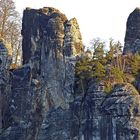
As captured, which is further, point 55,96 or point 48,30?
point 48,30

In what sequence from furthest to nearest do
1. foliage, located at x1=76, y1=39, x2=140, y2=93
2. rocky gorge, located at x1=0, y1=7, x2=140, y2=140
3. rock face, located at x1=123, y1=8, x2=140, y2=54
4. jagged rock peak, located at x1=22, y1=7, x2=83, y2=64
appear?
rock face, located at x1=123, y1=8, x2=140, y2=54, jagged rock peak, located at x1=22, y1=7, x2=83, y2=64, foliage, located at x1=76, y1=39, x2=140, y2=93, rocky gorge, located at x1=0, y1=7, x2=140, y2=140

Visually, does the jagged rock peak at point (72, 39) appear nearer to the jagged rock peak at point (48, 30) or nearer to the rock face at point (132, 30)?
the jagged rock peak at point (48, 30)

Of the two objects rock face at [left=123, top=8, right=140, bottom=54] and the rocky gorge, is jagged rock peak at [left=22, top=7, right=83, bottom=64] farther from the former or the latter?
rock face at [left=123, top=8, right=140, bottom=54]

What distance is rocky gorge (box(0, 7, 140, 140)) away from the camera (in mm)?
43312

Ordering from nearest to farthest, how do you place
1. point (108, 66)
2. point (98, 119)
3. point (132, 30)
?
point (98, 119) → point (108, 66) → point (132, 30)

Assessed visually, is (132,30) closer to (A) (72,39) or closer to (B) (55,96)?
(A) (72,39)

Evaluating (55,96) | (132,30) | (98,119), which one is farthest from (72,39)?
(132,30)

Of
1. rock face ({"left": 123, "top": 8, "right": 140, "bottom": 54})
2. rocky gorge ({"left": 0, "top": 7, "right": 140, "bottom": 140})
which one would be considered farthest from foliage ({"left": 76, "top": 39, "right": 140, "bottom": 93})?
rock face ({"left": 123, "top": 8, "right": 140, "bottom": 54})

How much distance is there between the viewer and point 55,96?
151ft

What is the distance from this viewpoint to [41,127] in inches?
1781

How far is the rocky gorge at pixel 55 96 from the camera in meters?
43.3

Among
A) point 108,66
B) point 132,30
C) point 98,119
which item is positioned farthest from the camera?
point 132,30

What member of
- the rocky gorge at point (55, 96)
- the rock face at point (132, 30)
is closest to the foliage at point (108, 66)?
the rocky gorge at point (55, 96)

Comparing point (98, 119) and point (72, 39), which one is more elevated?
point (72, 39)
